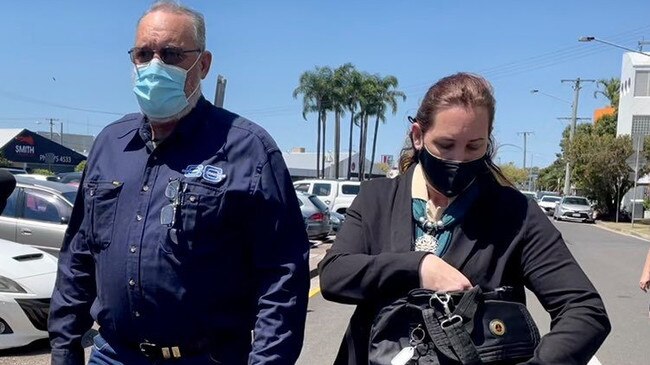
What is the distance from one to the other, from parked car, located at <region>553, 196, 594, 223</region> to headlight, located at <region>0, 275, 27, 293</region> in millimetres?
34261

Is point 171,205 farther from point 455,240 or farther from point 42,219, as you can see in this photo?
point 42,219

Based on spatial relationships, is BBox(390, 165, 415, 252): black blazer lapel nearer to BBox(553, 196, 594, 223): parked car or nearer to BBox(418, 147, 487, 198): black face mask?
BBox(418, 147, 487, 198): black face mask

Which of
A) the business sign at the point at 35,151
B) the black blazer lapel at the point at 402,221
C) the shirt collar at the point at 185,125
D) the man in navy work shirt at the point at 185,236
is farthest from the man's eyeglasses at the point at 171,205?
the business sign at the point at 35,151

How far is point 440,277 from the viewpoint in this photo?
1.80 m

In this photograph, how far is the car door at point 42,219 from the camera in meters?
8.75

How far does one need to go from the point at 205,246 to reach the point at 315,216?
1419cm

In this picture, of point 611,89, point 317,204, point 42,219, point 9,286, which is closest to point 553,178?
point 611,89

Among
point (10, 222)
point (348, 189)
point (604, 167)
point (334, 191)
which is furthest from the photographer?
point (604, 167)

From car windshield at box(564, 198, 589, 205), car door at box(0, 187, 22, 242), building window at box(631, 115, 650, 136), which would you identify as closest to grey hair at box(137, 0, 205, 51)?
car door at box(0, 187, 22, 242)

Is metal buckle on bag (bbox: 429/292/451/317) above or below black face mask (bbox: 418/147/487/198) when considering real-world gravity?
below

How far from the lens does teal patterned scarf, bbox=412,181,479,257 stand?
6.46 ft

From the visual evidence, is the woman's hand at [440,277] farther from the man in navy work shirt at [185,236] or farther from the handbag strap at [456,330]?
the man in navy work shirt at [185,236]

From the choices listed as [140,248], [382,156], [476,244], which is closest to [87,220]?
[140,248]

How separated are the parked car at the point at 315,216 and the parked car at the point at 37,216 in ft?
25.1
